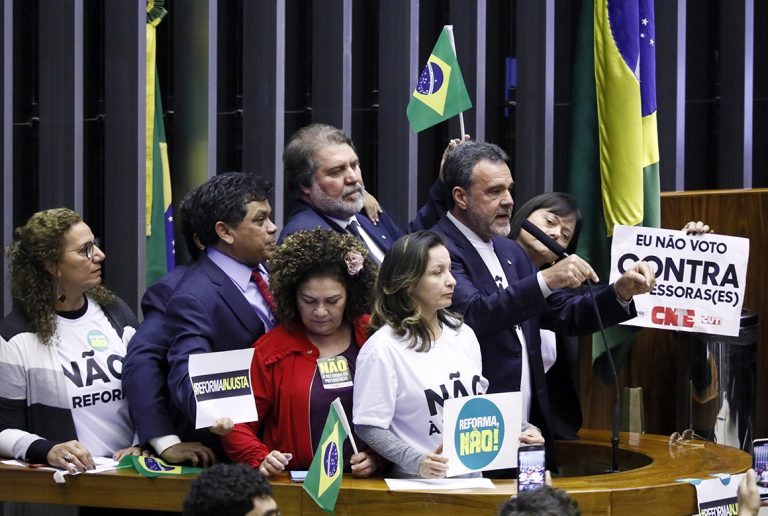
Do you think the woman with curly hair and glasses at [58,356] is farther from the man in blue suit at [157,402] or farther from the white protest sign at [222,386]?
the white protest sign at [222,386]

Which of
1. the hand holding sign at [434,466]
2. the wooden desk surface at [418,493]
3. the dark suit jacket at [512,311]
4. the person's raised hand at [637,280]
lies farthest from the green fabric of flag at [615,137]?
the hand holding sign at [434,466]

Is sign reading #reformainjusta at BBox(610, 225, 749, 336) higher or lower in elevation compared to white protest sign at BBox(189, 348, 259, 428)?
higher

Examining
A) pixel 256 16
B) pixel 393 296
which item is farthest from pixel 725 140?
pixel 393 296

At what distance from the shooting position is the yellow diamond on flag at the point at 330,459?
347 centimetres

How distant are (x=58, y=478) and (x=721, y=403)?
8.70 feet

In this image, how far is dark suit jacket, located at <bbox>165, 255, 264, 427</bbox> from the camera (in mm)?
3912

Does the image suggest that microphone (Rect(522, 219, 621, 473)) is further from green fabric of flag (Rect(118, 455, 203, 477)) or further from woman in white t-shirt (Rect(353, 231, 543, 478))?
green fabric of flag (Rect(118, 455, 203, 477))

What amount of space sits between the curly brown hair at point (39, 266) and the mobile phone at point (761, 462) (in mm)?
2174

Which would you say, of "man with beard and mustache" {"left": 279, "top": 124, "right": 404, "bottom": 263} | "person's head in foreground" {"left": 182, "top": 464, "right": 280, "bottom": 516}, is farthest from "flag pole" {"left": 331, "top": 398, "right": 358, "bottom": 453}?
"man with beard and mustache" {"left": 279, "top": 124, "right": 404, "bottom": 263}

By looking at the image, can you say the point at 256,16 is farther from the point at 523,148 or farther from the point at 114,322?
the point at 114,322

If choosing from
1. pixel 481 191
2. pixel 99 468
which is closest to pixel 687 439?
pixel 481 191

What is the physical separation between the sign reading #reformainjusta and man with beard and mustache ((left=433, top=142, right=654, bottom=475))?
0.34 meters

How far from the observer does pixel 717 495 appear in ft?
12.4

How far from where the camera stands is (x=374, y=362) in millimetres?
3713
